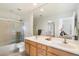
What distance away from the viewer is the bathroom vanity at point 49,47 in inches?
66.4

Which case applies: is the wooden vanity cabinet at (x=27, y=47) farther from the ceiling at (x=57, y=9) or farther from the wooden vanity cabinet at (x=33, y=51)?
the ceiling at (x=57, y=9)

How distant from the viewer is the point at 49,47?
1876mm

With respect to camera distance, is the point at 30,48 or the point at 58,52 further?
the point at 30,48

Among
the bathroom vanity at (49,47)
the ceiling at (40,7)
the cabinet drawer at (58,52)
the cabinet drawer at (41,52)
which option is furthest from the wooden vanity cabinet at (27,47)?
the ceiling at (40,7)

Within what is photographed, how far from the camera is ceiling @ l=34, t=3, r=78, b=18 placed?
176 centimetres

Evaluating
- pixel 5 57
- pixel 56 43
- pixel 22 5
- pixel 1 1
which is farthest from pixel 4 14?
pixel 56 43

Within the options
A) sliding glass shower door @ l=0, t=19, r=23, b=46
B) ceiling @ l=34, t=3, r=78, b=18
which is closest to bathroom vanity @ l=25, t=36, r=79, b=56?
sliding glass shower door @ l=0, t=19, r=23, b=46

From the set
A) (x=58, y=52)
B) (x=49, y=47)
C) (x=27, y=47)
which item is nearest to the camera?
(x=58, y=52)

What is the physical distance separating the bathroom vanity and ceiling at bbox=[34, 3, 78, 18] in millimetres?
488

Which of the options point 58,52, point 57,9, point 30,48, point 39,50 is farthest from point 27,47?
point 57,9

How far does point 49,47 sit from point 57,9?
785 millimetres

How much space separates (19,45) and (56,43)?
77 cm

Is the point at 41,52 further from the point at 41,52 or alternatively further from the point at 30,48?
the point at 30,48

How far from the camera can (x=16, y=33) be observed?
1.92 m
